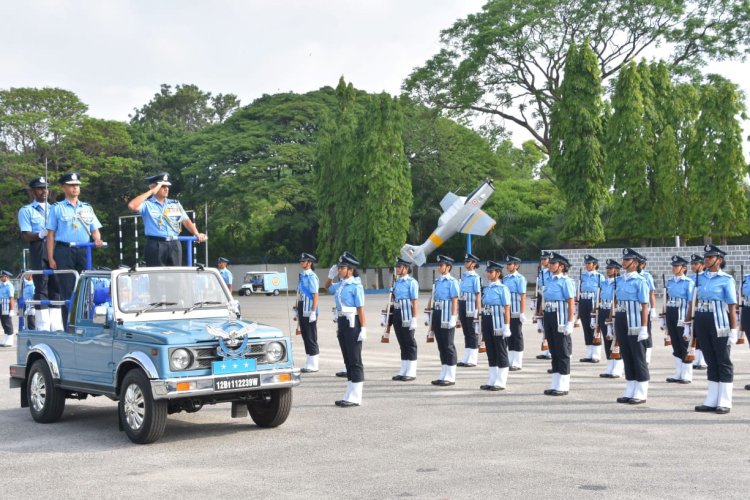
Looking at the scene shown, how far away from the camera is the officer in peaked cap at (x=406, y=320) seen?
1461cm

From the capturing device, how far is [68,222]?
39.9ft

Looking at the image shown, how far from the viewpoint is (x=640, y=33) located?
148ft

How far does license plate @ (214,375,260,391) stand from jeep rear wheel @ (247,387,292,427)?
586 millimetres

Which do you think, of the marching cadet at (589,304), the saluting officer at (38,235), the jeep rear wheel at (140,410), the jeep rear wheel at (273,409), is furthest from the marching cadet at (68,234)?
the marching cadet at (589,304)

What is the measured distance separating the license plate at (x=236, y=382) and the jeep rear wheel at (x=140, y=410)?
1.90 ft

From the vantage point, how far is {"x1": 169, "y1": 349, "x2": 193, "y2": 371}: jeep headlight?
9148 mm

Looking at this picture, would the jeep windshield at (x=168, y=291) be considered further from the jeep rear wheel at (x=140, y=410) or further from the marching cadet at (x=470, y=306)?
the marching cadet at (x=470, y=306)

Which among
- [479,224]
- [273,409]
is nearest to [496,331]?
[273,409]

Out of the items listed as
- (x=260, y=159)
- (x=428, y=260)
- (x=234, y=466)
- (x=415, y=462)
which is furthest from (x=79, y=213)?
(x=428, y=260)

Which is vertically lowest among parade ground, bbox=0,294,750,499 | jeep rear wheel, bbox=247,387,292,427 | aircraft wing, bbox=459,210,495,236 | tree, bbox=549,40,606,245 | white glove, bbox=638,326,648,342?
parade ground, bbox=0,294,750,499

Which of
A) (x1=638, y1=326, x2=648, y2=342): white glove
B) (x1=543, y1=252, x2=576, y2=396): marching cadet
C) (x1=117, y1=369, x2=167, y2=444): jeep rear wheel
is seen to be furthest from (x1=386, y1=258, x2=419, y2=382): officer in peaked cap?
(x1=117, y1=369, x2=167, y2=444): jeep rear wheel

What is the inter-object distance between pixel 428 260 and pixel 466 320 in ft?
144

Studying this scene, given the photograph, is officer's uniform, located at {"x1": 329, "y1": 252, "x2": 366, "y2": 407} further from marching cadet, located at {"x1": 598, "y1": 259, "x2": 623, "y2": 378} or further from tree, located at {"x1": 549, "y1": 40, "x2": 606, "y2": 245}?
tree, located at {"x1": 549, "y1": 40, "x2": 606, "y2": 245}

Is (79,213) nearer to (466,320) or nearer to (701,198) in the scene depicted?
(466,320)
